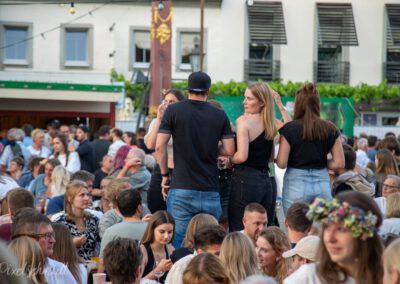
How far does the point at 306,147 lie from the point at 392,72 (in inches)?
1264

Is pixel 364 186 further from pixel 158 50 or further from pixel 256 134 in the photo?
pixel 158 50

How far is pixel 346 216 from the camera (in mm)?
4926

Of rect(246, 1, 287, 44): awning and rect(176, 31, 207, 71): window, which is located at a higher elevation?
rect(246, 1, 287, 44): awning

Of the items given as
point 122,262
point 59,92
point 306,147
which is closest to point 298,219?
point 306,147

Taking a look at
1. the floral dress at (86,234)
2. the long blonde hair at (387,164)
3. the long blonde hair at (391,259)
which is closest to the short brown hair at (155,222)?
the floral dress at (86,234)

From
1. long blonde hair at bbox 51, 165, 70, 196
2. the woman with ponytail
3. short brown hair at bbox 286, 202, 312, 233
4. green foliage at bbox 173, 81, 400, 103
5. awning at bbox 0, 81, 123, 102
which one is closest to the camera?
short brown hair at bbox 286, 202, 312, 233

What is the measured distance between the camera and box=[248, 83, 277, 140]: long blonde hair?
887 centimetres

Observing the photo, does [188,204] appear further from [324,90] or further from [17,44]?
[324,90]

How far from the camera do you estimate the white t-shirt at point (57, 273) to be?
6.95 metres

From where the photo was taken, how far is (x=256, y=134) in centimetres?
888

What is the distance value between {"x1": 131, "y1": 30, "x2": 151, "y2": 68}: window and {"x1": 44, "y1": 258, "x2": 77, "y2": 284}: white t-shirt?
30.4m

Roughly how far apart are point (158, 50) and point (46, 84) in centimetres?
705

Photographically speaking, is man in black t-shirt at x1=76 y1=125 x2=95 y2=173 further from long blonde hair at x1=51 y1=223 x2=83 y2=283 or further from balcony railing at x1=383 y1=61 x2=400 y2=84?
balcony railing at x1=383 y1=61 x2=400 y2=84

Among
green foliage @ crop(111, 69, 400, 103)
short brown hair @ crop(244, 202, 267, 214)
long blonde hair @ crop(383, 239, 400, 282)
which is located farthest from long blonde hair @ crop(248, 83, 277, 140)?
green foliage @ crop(111, 69, 400, 103)
